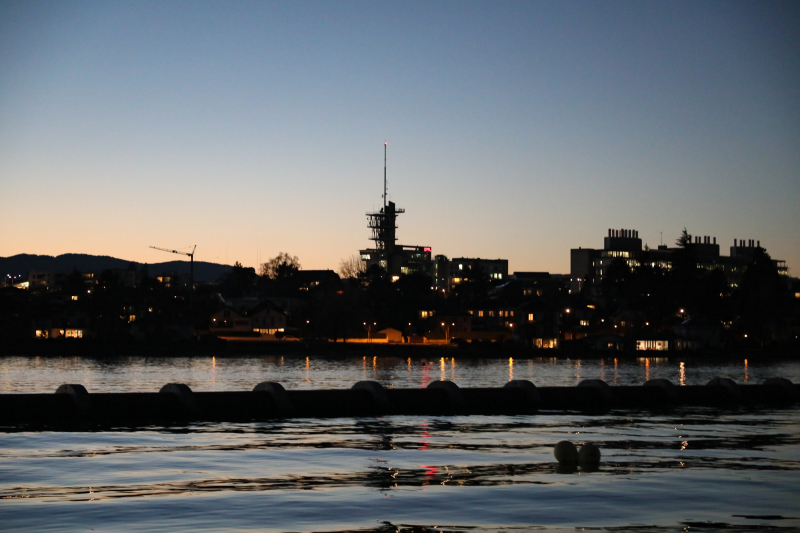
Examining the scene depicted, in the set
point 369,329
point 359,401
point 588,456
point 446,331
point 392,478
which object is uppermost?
point 369,329

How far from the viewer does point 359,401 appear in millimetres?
32250

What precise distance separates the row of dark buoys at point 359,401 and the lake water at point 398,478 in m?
2.31

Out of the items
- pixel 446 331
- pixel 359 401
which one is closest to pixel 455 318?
pixel 446 331

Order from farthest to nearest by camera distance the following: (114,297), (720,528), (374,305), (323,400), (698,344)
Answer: (374,305) → (698,344) → (114,297) → (323,400) → (720,528)

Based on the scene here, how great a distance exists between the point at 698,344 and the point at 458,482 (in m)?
Answer: 141

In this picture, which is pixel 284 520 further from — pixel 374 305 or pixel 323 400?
pixel 374 305

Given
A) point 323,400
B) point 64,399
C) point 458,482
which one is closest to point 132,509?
point 458,482

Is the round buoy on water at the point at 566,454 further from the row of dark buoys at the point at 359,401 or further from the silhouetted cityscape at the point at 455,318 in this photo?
the silhouetted cityscape at the point at 455,318

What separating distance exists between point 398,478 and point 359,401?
47.3 ft

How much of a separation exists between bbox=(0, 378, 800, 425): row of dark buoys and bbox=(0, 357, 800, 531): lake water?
2.31m

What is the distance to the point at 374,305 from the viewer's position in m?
165

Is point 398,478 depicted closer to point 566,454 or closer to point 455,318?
point 566,454

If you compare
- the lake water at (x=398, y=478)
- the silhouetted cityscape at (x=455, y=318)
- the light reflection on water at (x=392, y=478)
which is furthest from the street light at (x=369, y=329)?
the light reflection on water at (x=392, y=478)

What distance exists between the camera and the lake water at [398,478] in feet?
45.8
